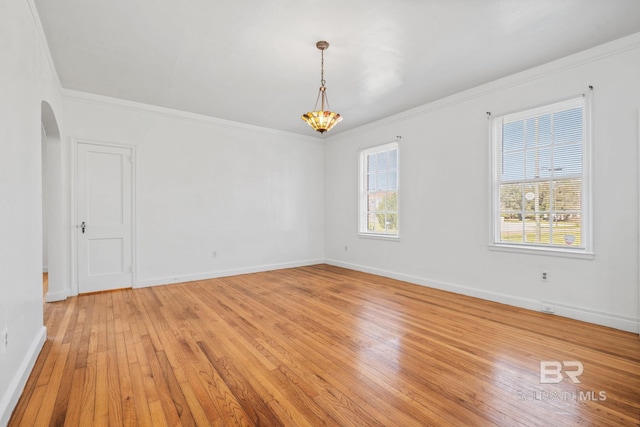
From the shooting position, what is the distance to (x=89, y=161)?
4.55 meters

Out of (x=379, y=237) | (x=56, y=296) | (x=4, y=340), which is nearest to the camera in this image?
(x=4, y=340)

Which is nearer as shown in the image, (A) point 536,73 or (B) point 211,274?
(A) point 536,73

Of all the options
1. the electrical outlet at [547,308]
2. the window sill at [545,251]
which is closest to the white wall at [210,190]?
the window sill at [545,251]

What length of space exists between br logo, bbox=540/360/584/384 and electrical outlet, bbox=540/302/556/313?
1.28m

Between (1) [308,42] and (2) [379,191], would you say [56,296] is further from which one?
(2) [379,191]

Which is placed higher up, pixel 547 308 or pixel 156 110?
pixel 156 110

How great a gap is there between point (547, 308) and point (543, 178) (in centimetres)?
153

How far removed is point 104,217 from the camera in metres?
4.66

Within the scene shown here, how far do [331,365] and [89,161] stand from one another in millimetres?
4508

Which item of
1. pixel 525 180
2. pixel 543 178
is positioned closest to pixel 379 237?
pixel 525 180

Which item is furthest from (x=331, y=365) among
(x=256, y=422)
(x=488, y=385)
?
(x=488, y=385)

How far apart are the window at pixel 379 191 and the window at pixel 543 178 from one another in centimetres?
181

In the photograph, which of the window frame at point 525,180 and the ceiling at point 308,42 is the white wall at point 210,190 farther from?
the window frame at point 525,180

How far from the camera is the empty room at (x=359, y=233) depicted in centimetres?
203
